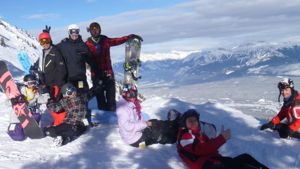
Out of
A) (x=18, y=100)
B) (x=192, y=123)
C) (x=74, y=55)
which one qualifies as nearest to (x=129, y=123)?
(x=192, y=123)

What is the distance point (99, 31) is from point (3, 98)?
16.0 feet

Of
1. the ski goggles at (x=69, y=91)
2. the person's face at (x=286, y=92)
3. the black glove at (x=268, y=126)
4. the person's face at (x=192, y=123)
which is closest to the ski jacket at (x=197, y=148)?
the person's face at (x=192, y=123)

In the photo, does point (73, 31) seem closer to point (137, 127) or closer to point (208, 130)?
point (137, 127)

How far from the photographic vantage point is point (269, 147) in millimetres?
9305

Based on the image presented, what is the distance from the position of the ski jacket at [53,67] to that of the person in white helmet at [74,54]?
0.57 feet

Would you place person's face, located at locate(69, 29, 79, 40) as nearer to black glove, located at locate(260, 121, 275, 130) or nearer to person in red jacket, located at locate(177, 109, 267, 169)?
person in red jacket, located at locate(177, 109, 267, 169)

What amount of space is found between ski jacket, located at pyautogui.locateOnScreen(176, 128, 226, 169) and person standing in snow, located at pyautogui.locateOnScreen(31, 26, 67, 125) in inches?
135

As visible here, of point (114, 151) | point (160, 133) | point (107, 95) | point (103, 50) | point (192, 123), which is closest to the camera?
point (192, 123)

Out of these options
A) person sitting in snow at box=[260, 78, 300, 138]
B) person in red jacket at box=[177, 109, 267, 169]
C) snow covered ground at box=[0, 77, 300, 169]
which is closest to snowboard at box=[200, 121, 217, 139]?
person in red jacket at box=[177, 109, 267, 169]

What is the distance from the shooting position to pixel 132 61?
12977mm

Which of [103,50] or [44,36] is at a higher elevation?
[44,36]

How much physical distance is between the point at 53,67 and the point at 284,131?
6.21m

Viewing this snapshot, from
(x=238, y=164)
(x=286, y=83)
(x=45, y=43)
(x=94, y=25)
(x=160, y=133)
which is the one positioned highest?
(x=94, y=25)

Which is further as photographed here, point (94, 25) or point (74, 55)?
point (94, 25)
